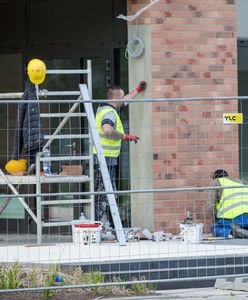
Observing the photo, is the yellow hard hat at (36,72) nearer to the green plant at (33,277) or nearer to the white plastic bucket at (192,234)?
the white plastic bucket at (192,234)

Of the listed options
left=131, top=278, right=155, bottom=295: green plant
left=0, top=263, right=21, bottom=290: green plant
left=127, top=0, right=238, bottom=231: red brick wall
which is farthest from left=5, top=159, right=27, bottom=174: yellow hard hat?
left=131, top=278, right=155, bottom=295: green plant

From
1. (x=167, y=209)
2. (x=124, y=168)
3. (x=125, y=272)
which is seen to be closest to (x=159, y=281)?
(x=125, y=272)

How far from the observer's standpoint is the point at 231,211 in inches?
471

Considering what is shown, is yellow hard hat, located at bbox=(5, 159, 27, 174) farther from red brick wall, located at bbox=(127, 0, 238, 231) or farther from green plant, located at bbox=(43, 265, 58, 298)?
green plant, located at bbox=(43, 265, 58, 298)

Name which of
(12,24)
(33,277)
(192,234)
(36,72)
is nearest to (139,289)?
(33,277)

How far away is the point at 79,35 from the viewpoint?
1403cm

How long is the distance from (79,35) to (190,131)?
2523mm

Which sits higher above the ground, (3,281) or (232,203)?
(232,203)

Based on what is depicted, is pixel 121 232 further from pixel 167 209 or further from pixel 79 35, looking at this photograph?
pixel 79 35

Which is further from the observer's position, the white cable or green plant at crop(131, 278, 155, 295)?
→ the white cable

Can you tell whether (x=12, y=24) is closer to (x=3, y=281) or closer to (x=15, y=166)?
(x=15, y=166)

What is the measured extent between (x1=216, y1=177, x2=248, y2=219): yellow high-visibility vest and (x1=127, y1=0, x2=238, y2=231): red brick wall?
26.1 inches

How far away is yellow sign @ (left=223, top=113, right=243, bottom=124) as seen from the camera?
12258 mm

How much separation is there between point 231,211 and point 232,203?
11 cm
